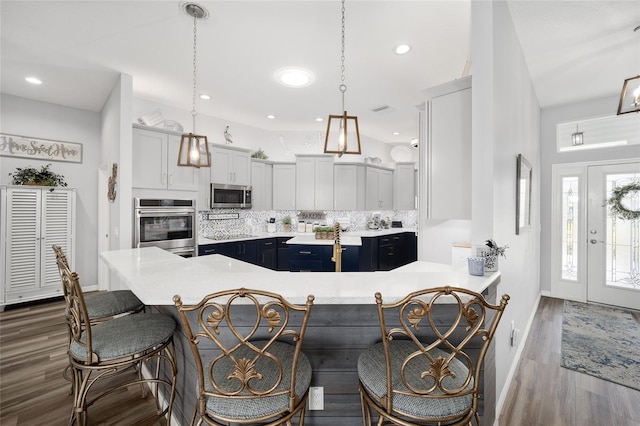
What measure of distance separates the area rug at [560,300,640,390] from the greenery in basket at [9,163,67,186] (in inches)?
268

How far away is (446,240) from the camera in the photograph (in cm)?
284

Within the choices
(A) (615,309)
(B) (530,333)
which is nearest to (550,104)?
(A) (615,309)

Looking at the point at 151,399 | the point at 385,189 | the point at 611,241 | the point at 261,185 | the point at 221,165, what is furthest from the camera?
the point at 385,189

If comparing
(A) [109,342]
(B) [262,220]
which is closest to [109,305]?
(A) [109,342]

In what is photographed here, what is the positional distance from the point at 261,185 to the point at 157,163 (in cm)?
200

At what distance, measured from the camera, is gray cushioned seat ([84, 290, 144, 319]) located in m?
1.91

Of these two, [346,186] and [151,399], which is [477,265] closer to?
[151,399]

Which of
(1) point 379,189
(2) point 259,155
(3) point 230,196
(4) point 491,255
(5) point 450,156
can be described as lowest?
(4) point 491,255

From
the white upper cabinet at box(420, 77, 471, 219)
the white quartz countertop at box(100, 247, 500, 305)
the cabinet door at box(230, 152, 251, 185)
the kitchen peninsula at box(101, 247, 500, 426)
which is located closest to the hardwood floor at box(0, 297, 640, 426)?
the kitchen peninsula at box(101, 247, 500, 426)

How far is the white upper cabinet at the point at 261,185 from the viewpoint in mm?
5391

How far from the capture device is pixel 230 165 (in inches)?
192

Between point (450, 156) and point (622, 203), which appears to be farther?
point (622, 203)

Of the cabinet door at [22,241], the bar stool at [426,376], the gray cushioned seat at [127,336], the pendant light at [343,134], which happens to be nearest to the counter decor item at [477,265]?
the bar stool at [426,376]

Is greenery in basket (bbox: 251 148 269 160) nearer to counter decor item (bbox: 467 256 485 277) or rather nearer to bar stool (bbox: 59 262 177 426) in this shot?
bar stool (bbox: 59 262 177 426)
